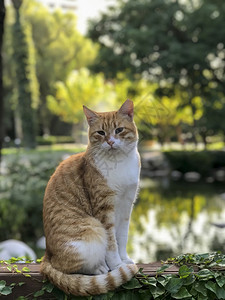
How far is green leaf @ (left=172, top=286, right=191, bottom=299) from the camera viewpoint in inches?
94.3

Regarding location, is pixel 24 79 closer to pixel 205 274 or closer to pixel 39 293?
pixel 39 293

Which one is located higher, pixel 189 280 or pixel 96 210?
pixel 96 210

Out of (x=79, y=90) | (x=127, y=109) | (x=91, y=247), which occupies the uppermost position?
(x=79, y=90)

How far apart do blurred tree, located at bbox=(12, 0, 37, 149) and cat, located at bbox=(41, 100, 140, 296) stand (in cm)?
2220

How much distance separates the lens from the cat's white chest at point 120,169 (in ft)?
7.80

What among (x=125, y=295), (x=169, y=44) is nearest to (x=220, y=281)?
(x=125, y=295)

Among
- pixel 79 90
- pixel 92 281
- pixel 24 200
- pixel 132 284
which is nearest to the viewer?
pixel 92 281

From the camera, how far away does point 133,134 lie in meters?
2.47

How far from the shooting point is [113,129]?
2422 millimetres

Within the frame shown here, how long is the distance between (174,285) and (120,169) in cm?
71

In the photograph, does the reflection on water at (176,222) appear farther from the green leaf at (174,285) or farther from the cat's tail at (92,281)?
the cat's tail at (92,281)

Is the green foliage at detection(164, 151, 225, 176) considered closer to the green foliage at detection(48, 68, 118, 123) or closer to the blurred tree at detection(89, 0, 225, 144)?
the blurred tree at detection(89, 0, 225, 144)

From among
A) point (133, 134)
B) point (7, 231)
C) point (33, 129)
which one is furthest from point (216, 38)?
point (133, 134)

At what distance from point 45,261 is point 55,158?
5889mm
